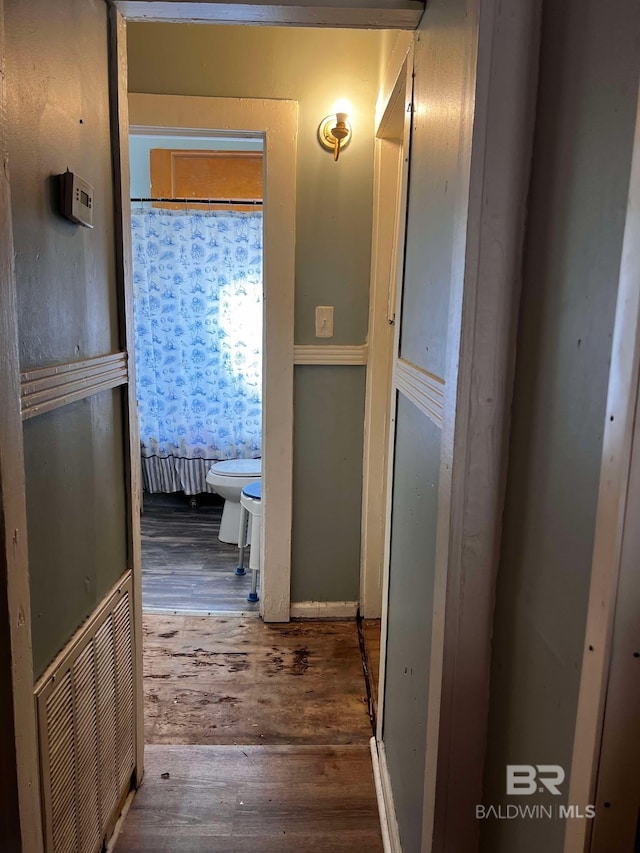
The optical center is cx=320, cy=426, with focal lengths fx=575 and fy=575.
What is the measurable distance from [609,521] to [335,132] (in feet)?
6.73

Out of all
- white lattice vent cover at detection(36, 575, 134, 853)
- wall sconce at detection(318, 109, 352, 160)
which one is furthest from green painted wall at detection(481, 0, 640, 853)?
wall sconce at detection(318, 109, 352, 160)

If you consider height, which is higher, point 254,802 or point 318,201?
point 318,201

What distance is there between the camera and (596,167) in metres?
0.59

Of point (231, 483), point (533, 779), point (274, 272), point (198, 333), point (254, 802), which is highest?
point (274, 272)

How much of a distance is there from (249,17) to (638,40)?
1032mm

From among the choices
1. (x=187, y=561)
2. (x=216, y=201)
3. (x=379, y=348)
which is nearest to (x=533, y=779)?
(x=379, y=348)

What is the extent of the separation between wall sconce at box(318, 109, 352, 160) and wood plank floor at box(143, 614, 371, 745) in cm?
195

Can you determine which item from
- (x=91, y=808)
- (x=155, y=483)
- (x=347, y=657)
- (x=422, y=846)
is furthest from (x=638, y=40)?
(x=155, y=483)

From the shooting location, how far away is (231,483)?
318 centimetres

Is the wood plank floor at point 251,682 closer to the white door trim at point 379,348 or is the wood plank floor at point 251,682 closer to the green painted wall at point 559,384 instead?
the white door trim at point 379,348

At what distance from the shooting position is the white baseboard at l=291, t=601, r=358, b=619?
253 cm

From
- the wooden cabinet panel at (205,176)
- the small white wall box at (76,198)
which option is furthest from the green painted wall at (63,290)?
the wooden cabinet panel at (205,176)

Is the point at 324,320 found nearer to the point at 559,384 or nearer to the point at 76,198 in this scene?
the point at 76,198

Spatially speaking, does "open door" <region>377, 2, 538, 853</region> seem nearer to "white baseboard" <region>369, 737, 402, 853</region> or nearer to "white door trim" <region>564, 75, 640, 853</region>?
"white baseboard" <region>369, 737, 402, 853</region>
